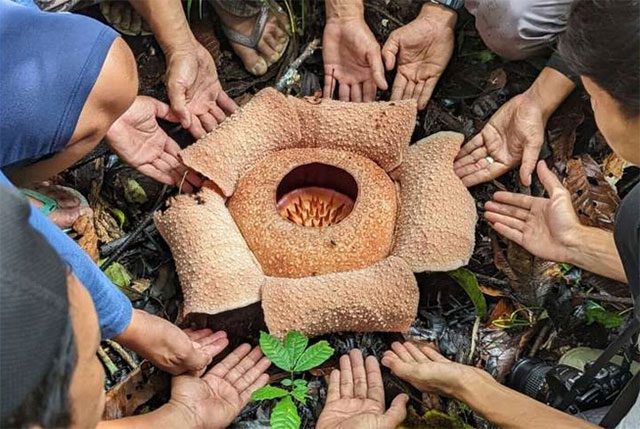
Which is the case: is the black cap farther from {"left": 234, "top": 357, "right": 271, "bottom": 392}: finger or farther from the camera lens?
the camera lens

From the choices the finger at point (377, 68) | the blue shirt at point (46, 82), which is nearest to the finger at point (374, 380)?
the blue shirt at point (46, 82)

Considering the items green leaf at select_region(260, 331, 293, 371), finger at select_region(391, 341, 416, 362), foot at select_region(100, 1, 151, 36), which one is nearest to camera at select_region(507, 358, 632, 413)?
finger at select_region(391, 341, 416, 362)

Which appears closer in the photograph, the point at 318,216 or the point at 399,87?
the point at 318,216

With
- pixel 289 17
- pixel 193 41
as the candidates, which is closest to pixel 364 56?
pixel 289 17

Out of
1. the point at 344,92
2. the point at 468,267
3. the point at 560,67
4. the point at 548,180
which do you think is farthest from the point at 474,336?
the point at 344,92

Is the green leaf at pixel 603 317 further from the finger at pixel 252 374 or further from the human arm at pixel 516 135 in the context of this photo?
the finger at pixel 252 374

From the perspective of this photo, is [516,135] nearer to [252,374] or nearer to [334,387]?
[334,387]
